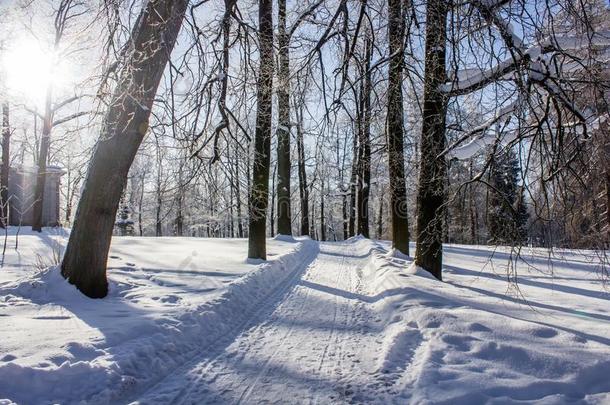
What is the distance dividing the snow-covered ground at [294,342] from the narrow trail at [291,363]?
0.06 feet

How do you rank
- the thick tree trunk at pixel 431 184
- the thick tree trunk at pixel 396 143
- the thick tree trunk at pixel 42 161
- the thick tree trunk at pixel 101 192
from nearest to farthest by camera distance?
the thick tree trunk at pixel 396 143 < the thick tree trunk at pixel 101 192 < the thick tree trunk at pixel 431 184 < the thick tree trunk at pixel 42 161

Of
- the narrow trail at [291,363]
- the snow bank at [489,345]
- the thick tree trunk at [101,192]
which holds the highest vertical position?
the thick tree trunk at [101,192]

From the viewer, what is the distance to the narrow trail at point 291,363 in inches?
142

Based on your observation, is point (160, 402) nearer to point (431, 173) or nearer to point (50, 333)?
point (50, 333)

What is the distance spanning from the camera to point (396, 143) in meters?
11.3

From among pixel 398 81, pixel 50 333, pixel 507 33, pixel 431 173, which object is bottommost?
pixel 50 333

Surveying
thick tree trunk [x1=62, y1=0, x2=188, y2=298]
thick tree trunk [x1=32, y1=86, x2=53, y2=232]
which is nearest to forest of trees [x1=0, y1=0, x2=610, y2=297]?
thick tree trunk [x1=62, y1=0, x2=188, y2=298]

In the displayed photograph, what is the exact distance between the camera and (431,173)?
8180 mm

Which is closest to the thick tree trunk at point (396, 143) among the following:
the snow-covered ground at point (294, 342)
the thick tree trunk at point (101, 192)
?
the snow-covered ground at point (294, 342)

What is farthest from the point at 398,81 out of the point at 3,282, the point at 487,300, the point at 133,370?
the point at 3,282

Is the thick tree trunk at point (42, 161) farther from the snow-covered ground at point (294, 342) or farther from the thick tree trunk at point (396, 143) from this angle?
the thick tree trunk at point (396, 143)

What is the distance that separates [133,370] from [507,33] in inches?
175

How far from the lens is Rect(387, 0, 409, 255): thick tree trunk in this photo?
18.4 feet

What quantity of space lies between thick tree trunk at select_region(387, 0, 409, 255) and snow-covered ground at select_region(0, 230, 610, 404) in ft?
9.58
